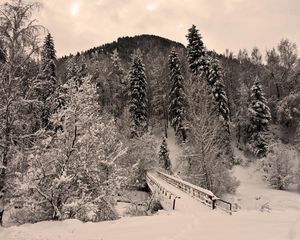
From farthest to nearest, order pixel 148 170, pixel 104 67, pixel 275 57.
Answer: pixel 104 67 → pixel 275 57 → pixel 148 170

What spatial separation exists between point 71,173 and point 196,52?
41543mm

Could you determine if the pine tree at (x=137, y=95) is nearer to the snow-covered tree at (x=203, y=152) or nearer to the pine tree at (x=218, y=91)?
the pine tree at (x=218, y=91)

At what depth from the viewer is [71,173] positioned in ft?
42.4

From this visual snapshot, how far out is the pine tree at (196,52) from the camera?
5022 centimetres

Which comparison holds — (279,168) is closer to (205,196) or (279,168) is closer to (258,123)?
(258,123)

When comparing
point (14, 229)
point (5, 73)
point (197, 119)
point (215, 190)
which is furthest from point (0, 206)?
point (215, 190)

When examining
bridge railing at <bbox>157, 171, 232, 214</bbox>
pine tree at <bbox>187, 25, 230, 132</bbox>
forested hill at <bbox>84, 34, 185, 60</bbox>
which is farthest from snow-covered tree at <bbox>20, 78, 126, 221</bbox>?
forested hill at <bbox>84, 34, 185, 60</bbox>

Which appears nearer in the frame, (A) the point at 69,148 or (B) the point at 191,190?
(A) the point at 69,148

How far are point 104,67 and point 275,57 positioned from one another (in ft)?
117

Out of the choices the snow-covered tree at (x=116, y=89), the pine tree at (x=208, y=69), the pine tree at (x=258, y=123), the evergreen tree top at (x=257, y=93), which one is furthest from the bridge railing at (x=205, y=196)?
the snow-covered tree at (x=116, y=89)

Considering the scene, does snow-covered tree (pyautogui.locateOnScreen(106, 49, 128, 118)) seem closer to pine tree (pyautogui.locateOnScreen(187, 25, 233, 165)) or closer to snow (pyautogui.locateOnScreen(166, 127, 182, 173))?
snow (pyautogui.locateOnScreen(166, 127, 182, 173))

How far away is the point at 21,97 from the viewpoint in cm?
1222

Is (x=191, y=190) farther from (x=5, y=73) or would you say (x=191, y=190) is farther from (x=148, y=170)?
(x=148, y=170)

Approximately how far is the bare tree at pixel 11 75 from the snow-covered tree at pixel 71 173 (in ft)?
2.97
